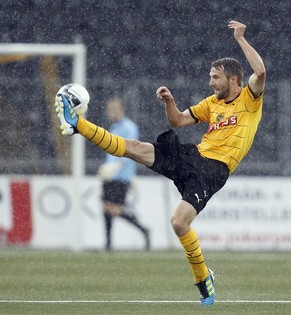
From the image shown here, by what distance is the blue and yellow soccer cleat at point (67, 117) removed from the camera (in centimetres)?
947

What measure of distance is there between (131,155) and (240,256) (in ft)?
18.0

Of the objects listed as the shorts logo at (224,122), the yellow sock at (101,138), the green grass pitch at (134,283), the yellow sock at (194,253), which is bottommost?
the green grass pitch at (134,283)

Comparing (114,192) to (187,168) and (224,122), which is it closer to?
(224,122)

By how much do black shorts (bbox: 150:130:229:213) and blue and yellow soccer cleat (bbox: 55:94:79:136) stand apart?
723 mm

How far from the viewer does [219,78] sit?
978 cm

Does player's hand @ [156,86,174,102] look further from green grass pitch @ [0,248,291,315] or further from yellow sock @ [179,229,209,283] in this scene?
green grass pitch @ [0,248,291,315]

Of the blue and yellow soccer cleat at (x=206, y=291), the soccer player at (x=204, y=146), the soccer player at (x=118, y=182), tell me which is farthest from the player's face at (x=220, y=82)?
the soccer player at (x=118, y=182)

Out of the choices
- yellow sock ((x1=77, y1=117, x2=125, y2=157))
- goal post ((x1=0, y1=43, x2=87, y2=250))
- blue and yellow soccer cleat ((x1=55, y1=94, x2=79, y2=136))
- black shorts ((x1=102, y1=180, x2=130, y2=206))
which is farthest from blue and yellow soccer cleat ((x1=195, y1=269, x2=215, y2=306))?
goal post ((x1=0, y1=43, x2=87, y2=250))

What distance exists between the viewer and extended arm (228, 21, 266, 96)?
9.44m

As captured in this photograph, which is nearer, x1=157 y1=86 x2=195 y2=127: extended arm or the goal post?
x1=157 y1=86 x2=195 y2=127: extended arm

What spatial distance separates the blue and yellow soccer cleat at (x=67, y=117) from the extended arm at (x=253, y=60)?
1.45 m

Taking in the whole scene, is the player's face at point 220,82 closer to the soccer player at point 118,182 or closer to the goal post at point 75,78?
the soccer player at point 118,182

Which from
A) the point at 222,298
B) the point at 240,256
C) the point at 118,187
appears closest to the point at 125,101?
the point at 118,187

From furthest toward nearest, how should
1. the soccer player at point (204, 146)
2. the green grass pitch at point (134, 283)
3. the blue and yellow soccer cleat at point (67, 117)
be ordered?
1. the blue and yellow soccer cleat at point (67, 117)
2. the soccer player at point (204, 146)
3. the green grass pitch at point (134, 283)
